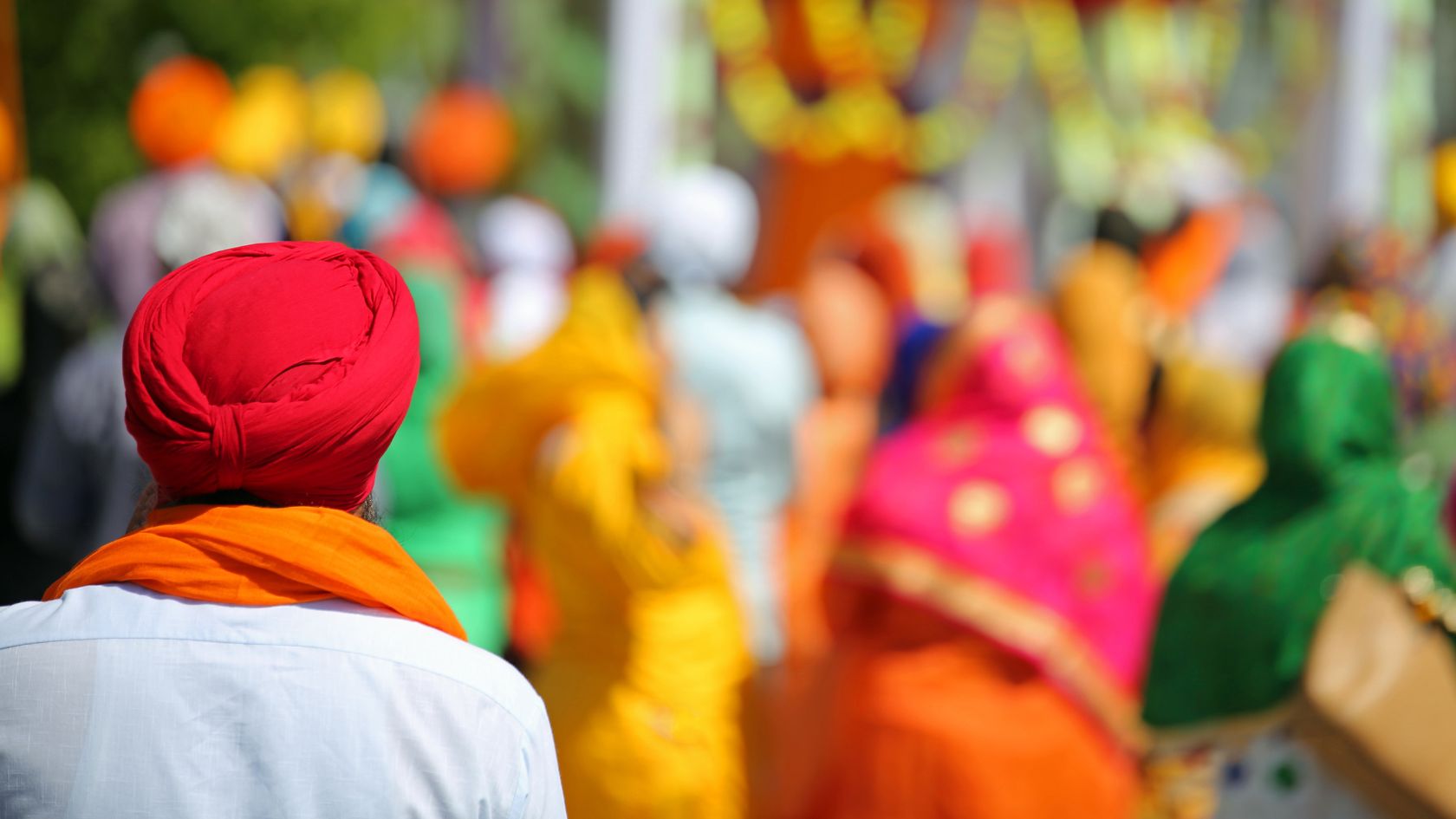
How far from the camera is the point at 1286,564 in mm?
2348

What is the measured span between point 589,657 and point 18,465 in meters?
2.16

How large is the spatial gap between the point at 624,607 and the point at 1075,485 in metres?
0.89

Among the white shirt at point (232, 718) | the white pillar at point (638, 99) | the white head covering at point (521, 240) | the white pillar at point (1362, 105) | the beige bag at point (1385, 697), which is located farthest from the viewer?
the white pillar at point (1362, 105)

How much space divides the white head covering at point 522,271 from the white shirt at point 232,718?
436cm

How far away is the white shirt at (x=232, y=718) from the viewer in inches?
48.8

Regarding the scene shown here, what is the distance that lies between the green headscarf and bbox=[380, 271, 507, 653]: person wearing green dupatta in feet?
5.76

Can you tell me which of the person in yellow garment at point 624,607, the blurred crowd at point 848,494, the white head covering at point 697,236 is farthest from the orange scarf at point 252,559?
the white head covering at point 697,236

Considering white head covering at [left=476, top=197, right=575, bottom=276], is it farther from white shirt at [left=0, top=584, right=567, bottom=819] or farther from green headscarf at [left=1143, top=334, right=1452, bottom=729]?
white shirt at [left=0, top=584, right=567, bottom=819]

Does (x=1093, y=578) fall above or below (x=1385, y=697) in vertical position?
below

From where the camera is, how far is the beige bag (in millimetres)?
2070

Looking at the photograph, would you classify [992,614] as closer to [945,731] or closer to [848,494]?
[945,731]

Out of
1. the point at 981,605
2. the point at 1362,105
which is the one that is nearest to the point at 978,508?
the point at 981,605

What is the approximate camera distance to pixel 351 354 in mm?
1316

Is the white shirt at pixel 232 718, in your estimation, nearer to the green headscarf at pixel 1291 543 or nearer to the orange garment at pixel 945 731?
the green headscarf at pixel 1291 543
